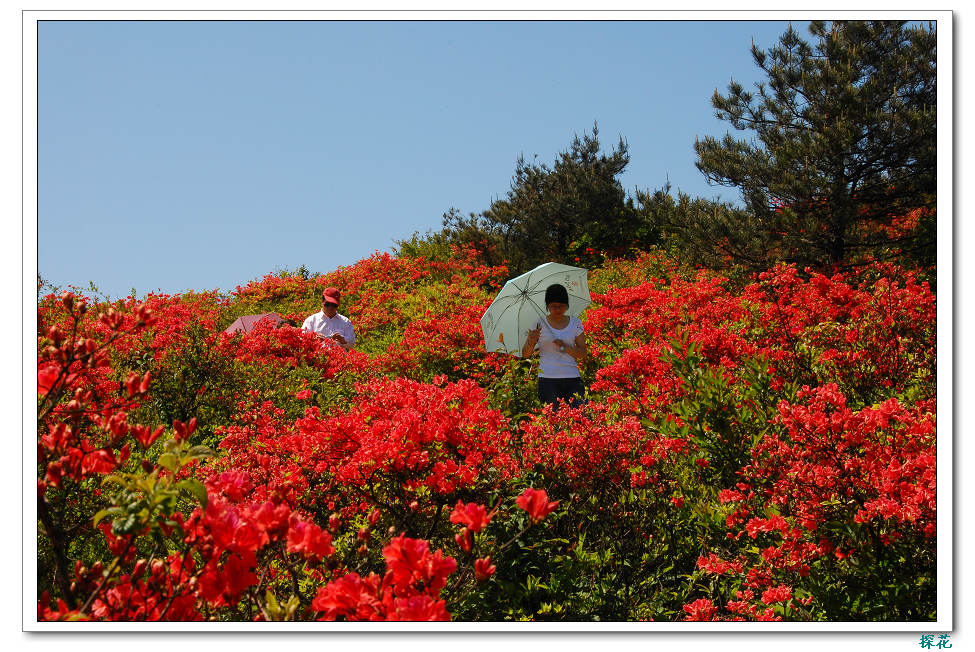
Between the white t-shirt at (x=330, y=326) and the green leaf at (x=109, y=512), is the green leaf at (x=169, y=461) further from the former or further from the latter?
the white t-shirt at (x=330, y=326)

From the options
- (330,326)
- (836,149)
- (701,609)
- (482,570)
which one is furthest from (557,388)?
(836,149)

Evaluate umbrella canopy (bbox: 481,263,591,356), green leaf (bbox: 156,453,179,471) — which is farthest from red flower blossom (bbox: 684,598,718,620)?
umbrella canopy (bbox: 481,263,591,356)

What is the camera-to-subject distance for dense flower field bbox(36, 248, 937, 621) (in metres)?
1.56

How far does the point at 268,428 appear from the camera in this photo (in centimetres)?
310

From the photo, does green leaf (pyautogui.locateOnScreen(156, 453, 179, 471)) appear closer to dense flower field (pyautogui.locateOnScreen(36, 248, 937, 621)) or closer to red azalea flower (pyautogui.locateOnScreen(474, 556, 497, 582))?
dense flower field (pyautogui.locateOnScreen(36, 248, 937, 621))

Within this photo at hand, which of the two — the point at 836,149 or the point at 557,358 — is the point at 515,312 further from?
the point at 836,149

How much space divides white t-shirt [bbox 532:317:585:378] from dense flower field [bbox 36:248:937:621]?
1.84ft

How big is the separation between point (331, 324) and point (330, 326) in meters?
0.04

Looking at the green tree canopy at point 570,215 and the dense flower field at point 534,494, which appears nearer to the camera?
the dense flower field at point 534,494

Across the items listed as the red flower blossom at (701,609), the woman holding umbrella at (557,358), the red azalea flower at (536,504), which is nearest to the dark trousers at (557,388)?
the woman holding umbrella at (557,358)

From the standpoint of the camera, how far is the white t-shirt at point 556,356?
4.91 m
